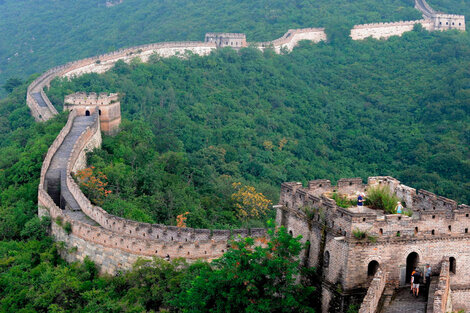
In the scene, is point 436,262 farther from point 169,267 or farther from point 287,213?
point 169,267

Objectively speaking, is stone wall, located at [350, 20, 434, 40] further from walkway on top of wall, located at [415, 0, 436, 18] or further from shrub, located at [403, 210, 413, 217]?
shrub, located at [403, 210, 413, 217]

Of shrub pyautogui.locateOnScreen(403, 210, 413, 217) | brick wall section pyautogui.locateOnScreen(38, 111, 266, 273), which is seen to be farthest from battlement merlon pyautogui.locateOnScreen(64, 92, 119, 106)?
shrub pyautogui.locateOnScreen(403, 210, 413, 217)

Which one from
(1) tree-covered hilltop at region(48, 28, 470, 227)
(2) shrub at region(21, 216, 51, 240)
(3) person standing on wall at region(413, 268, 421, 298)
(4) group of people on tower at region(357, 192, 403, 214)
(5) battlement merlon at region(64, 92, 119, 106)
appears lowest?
(1) tree-covered hilltop at region(48, 28, 470, 227)

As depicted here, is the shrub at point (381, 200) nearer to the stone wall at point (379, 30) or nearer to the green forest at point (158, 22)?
the green forest at point (158, 22)

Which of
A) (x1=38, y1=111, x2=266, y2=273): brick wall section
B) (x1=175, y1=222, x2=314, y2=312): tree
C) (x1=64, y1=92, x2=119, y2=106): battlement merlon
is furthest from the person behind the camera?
(x1=64, y1=92, x2=119, y2=106): battlement merlon

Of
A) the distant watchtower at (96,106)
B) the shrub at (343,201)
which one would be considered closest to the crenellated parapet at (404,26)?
the distant watchtower at (96,106)

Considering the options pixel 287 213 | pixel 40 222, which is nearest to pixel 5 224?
pixel 40 222

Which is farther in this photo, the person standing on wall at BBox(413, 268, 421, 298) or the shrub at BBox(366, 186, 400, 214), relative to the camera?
the shrub at BBox(366, 186, 400, 214)

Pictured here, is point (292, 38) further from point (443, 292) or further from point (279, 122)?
point (443, 292)
